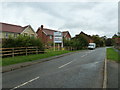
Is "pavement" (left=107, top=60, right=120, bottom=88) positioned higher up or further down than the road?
higher up

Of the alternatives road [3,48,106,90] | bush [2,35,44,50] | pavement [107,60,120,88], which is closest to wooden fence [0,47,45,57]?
bush [2,35,44,50]

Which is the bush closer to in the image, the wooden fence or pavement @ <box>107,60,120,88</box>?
the wooden fence

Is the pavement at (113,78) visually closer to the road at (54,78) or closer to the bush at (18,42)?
the road at (54,78)

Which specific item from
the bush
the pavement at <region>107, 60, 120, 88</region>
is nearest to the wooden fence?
the bush

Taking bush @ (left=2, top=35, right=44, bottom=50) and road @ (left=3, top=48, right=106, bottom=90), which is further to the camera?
bush @ (left=2, top=35, right=44, bottom=50)

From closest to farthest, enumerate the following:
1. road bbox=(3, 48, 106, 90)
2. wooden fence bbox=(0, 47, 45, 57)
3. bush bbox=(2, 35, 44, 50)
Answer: road bbox=(3, 48, 106, 90)
wooden fence bbox=(0, 47, 45, 57)
bush bbox=(2, 35, 44, 50)

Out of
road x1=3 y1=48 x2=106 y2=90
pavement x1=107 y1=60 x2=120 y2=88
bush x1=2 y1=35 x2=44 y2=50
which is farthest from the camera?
bush x1=2 y1=35 x2=44 y2=50

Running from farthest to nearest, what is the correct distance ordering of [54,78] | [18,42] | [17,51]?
[18,42]
[17,51]
[54,78]

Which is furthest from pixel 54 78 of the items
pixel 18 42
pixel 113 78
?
pixel 18 42

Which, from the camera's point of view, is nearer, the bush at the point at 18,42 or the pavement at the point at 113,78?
the pavement at the point at 113,78

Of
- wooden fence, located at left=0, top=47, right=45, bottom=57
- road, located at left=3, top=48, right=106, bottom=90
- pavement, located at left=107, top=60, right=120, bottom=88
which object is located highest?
wooden fence, located at left=0, top=47, right=45, bottom=57

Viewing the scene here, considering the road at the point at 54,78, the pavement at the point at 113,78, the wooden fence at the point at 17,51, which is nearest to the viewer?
the pavement at the point at 113,78

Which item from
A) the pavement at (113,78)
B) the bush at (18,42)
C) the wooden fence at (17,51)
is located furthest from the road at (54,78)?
the bush at (18,42)

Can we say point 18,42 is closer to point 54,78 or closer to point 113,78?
point 54,78
